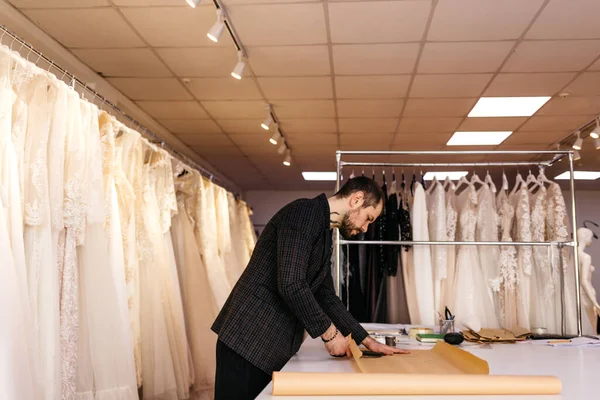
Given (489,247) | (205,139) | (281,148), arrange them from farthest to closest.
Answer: (205,139)
(281,148)
(489,247)

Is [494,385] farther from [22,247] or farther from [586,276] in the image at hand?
[586,276]

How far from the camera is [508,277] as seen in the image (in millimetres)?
3619

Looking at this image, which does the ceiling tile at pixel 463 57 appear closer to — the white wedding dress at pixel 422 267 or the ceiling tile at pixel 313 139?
the white wedding dress at pixel 422 267

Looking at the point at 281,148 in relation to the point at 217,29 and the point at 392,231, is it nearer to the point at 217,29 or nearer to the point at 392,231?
the point at 392,231

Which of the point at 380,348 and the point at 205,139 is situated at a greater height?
the point at 205,139

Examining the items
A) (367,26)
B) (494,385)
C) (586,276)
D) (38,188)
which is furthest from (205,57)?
(494,385)

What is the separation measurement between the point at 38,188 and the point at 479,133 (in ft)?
16.3

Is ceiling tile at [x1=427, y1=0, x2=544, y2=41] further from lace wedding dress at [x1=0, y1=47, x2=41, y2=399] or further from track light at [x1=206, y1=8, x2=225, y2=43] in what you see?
lace wedding dress at [x1=0, y1=47, x2=41, y2=399]

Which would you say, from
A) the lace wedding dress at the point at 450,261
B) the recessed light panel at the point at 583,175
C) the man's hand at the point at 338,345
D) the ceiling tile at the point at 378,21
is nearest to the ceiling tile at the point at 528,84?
the ceiling tile at the point at 378,21

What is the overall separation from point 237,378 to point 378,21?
7.81 feet

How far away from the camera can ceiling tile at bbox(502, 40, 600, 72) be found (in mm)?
3779

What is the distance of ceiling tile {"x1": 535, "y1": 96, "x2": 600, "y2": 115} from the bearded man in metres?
3.56

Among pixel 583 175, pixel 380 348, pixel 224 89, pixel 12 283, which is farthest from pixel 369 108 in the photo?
pixel 583 175

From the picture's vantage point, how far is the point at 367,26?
3.56 metres
